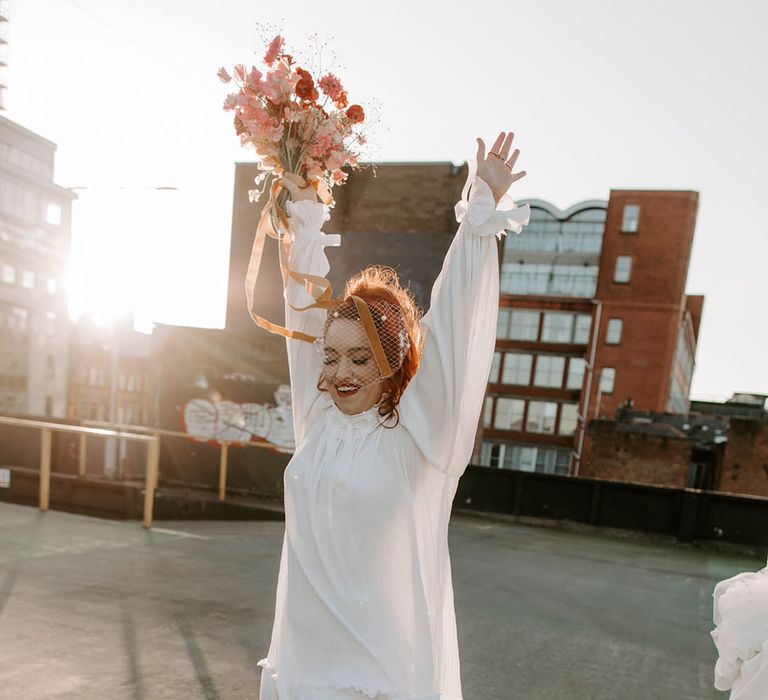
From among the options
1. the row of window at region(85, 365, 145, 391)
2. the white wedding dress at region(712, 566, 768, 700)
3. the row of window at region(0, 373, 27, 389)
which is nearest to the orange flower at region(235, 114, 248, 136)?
the white wedding dress at region(712, 566, 768, 700)

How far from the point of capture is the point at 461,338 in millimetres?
1889

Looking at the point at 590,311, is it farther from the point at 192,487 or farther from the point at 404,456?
the point at 404,456

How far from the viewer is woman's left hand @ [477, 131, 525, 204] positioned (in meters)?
1.94

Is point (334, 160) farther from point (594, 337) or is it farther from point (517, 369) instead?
point (594, 337)

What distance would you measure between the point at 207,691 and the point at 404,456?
92.0 inches

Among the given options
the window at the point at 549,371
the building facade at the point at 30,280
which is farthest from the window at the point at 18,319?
the window at the point at 549,371

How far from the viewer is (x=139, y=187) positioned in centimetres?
1289

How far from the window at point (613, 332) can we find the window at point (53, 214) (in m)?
38.2

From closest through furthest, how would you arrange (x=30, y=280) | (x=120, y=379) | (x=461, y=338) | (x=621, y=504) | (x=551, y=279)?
(x=461, y=338) → (x=621, y=504) → (x=30, y=280) → (x=551, y=279) → (x=120, y=379)

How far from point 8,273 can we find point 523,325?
33471 millimetres

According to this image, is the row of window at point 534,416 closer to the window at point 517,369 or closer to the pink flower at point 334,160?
the window at point 517,369

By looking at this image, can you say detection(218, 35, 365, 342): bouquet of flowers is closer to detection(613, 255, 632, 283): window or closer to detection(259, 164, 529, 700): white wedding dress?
detection(259, 164, 529, 700): white wedding dress

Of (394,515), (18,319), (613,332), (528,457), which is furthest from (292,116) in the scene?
(18,319)

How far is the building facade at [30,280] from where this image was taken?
3753 centimetres
